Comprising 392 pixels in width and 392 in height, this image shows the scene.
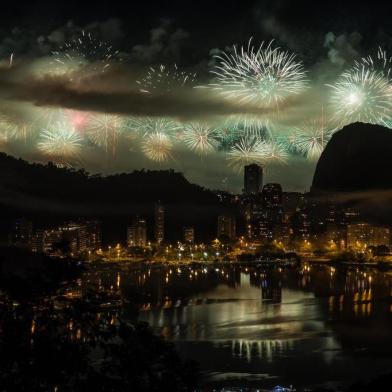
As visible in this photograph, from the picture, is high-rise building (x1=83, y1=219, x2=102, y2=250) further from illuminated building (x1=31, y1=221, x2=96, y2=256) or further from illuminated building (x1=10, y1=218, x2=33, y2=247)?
illuminated building (x1=10, y1=218, x2=33, y2=247)

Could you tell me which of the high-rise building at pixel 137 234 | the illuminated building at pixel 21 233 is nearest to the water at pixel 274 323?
the illuminated building at pixel 21 233

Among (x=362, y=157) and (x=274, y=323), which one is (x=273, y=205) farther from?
(x=274, y=323)

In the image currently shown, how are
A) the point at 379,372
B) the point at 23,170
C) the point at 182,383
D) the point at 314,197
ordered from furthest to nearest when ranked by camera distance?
1. the point at 314,197
2. the point at 23,170
3. the point at 379,372
4. the point at 182,383

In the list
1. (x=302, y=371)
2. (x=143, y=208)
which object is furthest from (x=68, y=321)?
(x=143, y=208)

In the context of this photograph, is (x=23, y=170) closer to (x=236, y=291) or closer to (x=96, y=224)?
(x=96, y=224)

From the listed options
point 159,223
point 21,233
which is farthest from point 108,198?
point 21,233

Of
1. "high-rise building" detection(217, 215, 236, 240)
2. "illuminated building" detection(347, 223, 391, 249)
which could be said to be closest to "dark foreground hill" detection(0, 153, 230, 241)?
"high-rise building" detection(217, 215, 236, 240)

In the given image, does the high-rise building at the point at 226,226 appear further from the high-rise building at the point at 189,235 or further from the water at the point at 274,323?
the water at the point at 274,323
